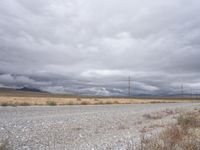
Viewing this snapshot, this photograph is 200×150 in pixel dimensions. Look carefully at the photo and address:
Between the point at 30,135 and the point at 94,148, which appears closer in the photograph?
the point at 94,148

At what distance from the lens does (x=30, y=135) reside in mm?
11352

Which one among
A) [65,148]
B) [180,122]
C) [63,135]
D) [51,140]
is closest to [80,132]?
[63,135]

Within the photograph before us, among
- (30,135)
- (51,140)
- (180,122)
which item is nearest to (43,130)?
(30,135)

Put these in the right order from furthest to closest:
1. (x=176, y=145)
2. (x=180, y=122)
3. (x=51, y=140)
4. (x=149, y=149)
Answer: (x=180, y=122)
(x=51, y=140)
(x=176, y=145)
(x=149, y=149)

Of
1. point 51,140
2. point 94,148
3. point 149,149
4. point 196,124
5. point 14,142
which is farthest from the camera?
point 196,124

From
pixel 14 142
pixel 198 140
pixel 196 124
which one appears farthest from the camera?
pixel 196 124

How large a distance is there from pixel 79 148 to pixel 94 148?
2.04 feet

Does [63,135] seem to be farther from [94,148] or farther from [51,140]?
[94,148]

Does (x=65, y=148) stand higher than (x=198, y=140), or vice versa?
(x=198, y=140)

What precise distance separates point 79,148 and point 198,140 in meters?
4.16

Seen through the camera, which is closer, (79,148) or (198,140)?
(198,140)

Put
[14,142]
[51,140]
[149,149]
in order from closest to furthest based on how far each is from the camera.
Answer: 1. [149,149]
2. [14,142]
3. [51,140]

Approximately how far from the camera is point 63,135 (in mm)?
11820

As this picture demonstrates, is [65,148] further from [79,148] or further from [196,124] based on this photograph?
[196,124]
